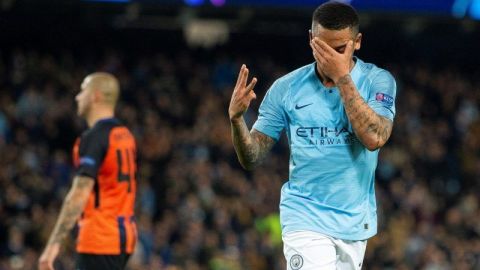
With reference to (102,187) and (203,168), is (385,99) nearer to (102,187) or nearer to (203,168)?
(102,187)

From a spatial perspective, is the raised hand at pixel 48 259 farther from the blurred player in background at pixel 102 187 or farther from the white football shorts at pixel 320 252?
the white football shorts at pixel 320 252

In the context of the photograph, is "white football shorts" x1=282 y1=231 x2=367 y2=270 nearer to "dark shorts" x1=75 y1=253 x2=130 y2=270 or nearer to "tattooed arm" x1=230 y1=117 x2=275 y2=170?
"tattooed arm" x1=230 y1=117 x2=275 y2=170

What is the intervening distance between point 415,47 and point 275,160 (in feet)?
23.9

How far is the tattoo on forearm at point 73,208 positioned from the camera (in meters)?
6.32

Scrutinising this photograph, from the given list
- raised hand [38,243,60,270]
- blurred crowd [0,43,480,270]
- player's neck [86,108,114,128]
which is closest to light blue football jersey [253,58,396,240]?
raised hand [38,243,60,270]

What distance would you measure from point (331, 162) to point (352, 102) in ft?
1.33

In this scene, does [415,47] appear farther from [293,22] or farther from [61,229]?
[61,229]

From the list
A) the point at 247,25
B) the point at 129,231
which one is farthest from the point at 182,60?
the point at 129,231

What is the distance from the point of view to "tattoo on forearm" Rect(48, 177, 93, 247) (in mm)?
6316

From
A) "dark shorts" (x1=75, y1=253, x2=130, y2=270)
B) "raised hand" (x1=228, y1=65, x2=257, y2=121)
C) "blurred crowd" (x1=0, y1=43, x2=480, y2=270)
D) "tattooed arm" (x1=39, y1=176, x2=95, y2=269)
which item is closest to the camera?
"raised hand" (x1=228, y1=65, x2=257, y2=121)

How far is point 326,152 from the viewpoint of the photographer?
4789mm

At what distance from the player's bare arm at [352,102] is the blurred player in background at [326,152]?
0.29 feet

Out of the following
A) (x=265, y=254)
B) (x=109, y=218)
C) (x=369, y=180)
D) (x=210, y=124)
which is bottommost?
(x=265, y=254)

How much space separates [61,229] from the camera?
6.32 metres
